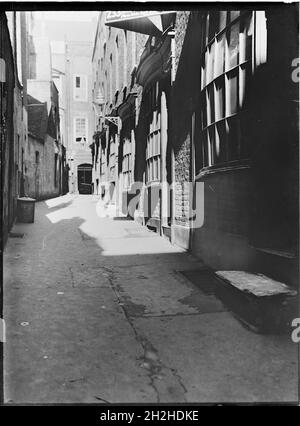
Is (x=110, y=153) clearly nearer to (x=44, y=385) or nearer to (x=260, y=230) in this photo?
(x=260, y=230)

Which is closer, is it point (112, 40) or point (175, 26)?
point (175, 26)

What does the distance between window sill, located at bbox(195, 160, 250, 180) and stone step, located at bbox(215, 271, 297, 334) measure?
138 cm

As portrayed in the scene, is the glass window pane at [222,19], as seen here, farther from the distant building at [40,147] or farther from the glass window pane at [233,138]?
the distant building at [40,147]

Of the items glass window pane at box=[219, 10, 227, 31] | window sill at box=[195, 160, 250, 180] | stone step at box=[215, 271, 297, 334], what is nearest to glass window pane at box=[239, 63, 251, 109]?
window sill at box=[195, 160, 250, 180]

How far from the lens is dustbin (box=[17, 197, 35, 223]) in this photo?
952cm

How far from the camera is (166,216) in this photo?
25.6 ft

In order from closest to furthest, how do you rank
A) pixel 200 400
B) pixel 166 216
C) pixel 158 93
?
pixel 200 400 < pixel 166 216 < pixel 158 93

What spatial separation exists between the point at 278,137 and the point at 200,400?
244 centimetres

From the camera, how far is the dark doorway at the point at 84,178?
28688mm

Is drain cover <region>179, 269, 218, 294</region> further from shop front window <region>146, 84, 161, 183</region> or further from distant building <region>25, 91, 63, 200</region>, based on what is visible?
distant building <region>25, 91, 63, 200</region>

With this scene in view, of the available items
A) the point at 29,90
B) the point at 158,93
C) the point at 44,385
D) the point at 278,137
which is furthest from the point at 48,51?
the point at 44,385

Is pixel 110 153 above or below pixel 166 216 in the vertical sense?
above

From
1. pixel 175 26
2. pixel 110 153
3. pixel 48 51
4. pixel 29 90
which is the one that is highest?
pixel 48 51

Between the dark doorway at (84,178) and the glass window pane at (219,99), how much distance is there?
23.8m
